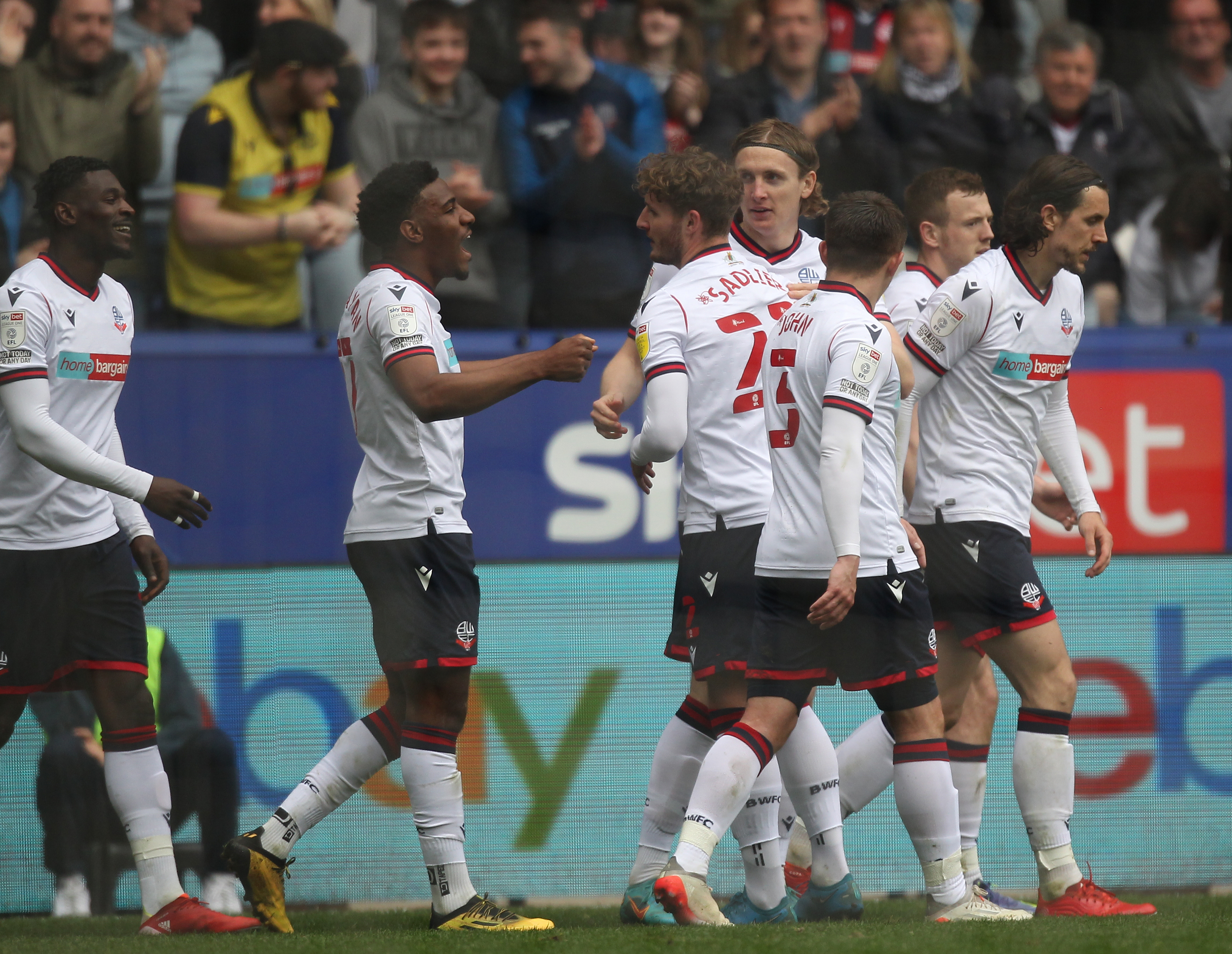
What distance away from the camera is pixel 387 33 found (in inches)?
245

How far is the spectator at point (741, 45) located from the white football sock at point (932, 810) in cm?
346

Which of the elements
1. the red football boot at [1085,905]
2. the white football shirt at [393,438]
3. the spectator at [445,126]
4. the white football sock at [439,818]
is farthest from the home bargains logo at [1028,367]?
the spectator at [445,126]

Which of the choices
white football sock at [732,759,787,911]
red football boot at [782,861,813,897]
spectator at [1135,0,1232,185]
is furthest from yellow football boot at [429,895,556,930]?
spectator at [1135,0,1232,185]

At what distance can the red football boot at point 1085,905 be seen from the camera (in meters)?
4.31

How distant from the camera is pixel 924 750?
4.01 meters

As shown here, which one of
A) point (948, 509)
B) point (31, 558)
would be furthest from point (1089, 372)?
point (31, 558)

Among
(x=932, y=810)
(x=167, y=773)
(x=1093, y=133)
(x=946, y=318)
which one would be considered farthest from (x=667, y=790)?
(x=1093, y=133)

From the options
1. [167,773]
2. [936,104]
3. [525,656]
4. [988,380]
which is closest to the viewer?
[988,380]

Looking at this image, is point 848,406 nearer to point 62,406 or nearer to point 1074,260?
point 1074,260

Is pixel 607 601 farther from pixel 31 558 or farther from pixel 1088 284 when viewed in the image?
pixel 1088 284

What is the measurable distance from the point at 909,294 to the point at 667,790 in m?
1.72

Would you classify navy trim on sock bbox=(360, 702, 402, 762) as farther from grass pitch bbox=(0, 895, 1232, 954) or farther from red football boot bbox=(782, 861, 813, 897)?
red football boot bbox=(782, 861, 813, 897)

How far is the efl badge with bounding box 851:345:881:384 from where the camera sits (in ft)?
12.5

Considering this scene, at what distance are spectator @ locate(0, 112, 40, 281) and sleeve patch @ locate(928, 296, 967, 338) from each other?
129 inches
